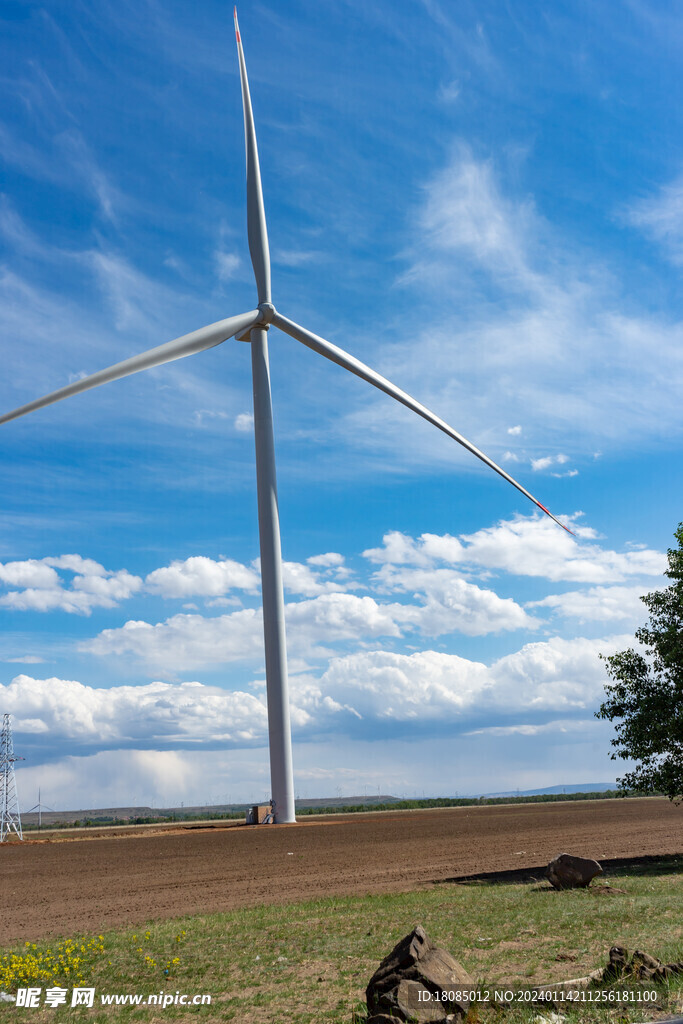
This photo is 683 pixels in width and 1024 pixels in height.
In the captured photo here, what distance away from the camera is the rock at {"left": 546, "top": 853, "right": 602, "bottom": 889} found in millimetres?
23094

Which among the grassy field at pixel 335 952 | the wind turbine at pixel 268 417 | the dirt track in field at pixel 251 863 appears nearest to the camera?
the grassy field at pixel 335 952

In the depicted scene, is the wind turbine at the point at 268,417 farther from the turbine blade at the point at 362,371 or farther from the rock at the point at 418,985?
the rock at the point at 418,985

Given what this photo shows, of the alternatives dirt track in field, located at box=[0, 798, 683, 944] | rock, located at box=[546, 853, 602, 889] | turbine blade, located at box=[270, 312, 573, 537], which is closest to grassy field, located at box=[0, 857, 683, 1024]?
rock, located at box=[546, 853, 602, 889]

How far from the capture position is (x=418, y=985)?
10.8 meters

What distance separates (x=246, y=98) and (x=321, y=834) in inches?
2067

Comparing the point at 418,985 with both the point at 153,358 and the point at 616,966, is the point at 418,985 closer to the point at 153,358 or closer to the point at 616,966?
the point at 616,966

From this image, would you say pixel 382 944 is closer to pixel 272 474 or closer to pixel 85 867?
pixel 85 867

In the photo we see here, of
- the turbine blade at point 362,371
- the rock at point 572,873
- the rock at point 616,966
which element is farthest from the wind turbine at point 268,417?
the rock at point 616,966

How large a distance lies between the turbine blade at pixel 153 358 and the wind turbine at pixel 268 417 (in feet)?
0.39

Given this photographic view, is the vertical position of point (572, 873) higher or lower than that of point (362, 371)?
lower

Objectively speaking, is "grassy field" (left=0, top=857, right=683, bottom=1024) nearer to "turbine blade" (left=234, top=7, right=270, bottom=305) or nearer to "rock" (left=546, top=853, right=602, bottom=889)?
"rock" (left=546, top=853, right=602, bottom=889)

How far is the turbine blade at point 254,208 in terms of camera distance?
187 ft

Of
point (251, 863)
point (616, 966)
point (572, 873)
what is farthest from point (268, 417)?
point (616, 966)

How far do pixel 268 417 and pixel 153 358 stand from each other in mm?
13730
